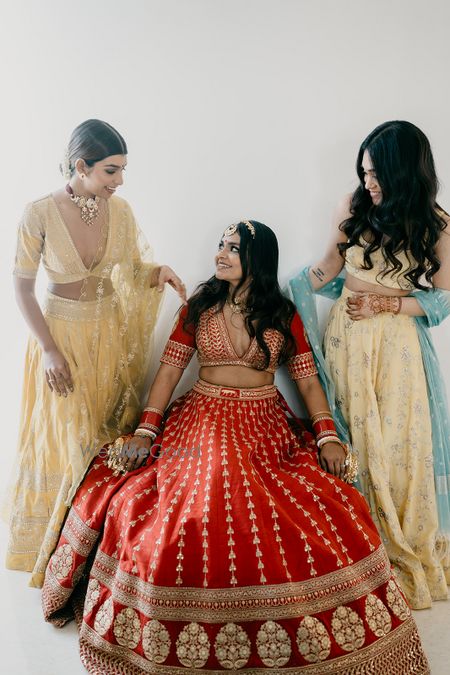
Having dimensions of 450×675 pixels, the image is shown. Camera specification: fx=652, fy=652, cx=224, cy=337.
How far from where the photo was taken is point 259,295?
2.68m

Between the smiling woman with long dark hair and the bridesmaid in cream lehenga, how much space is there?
733mm

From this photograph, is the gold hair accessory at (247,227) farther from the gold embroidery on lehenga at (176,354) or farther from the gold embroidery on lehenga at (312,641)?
the gold embroidery on lehenga at (312,641)

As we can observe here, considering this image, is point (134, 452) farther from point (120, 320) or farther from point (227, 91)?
point (227, 91)

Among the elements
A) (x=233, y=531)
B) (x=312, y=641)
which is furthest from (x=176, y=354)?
(x=312, y=641)

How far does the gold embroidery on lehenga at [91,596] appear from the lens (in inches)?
86.7

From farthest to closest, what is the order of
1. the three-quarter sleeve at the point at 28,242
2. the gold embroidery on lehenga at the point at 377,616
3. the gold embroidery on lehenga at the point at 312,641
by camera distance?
1. the three-quarter sleeve at the point at 28,242
2. the gold embroidery on lehenga at the point at 377,616
3. the gold embroidery on lehenga at the point at 312,641

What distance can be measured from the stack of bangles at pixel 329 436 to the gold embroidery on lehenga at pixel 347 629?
58 cm

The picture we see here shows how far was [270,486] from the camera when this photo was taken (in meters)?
2.31

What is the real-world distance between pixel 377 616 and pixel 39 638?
1169mm

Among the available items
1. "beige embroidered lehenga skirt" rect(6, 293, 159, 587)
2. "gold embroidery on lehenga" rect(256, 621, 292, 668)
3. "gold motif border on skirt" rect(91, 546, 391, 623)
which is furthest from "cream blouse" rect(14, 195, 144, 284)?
"gold embroidery on lehenga" rect(256, 621, 292, 668)

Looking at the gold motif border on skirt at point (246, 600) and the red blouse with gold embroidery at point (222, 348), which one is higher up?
the red blouse with gold embroidery at point (222, 348)

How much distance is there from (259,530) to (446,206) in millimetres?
1680

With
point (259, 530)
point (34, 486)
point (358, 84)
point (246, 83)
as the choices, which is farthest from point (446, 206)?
point (34, 486)

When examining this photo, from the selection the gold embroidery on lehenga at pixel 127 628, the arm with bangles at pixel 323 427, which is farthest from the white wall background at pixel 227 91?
the gold embroidery on lehenga at pixel 127 628
